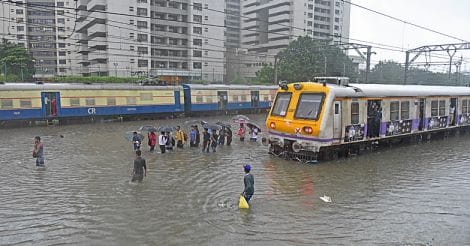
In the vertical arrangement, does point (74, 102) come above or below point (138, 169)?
above

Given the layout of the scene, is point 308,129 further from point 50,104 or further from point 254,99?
point 254,99

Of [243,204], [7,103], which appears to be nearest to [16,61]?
[7,103]

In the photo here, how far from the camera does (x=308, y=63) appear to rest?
56.1 meters

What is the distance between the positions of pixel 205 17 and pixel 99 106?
45835 millimetres

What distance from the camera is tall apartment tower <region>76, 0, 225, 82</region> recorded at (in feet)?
202

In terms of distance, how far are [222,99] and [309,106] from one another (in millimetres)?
21360

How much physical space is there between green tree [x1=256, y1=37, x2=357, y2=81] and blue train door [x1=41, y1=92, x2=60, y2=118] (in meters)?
36.1

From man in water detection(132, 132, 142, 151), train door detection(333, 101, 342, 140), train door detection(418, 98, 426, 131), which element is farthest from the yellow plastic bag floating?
train door detection(418, 98, 426, 131)

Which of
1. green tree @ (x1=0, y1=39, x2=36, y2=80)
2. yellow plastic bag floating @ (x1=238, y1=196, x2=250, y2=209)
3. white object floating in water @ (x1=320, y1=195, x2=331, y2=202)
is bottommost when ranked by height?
white object floating in water @ (x1=320, y1=195, x2=331, y2=202)

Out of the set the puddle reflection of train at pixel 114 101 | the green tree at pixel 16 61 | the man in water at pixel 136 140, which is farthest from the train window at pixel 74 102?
the green tree at pixel 16 61

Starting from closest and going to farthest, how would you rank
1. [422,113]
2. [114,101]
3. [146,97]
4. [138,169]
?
[138,169], [422,113], [114,101], [146,97]

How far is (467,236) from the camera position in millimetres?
7938

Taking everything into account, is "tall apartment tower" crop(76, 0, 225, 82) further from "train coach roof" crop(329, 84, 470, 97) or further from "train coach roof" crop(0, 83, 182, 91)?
"train coach roof" crop(329, 84, 470, 97)

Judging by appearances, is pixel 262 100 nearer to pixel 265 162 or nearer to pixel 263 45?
pixel 265 162
